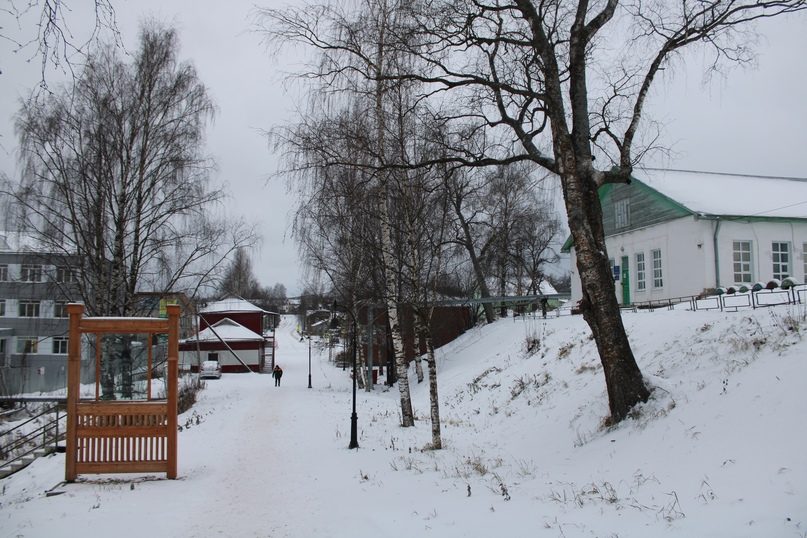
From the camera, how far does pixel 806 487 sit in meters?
5.05

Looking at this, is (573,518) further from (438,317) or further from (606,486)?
(438,317)

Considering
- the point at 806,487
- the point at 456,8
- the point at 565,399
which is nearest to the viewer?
the point at 806,487

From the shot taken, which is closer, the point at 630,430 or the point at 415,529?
the point at 415,529

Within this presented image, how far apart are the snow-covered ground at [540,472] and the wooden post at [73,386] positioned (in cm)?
34

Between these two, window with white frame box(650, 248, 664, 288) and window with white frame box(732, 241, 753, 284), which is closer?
window with white frame box(732, 241, 753, 284)

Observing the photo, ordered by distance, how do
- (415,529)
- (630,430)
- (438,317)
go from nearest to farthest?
(415,529) < (630,430) < (438,317)

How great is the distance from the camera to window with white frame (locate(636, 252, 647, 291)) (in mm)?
23208

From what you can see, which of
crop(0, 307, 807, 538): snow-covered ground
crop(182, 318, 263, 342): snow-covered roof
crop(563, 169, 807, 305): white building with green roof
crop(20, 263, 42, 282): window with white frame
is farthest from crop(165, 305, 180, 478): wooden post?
crop(182, 318, 263, 342): snow-covered roof

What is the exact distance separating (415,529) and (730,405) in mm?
4506

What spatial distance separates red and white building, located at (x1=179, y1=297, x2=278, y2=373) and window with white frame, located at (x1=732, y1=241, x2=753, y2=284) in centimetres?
3938

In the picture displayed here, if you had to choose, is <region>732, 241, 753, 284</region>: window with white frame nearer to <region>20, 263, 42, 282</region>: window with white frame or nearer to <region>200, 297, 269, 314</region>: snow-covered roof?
<region>20, 263, 42, 282</region>: window with white frame

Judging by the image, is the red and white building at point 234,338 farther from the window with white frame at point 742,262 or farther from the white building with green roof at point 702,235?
the window with white frame at point 742,262

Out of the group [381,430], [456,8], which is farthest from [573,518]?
[381,430]

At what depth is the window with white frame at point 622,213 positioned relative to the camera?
24.2 m
